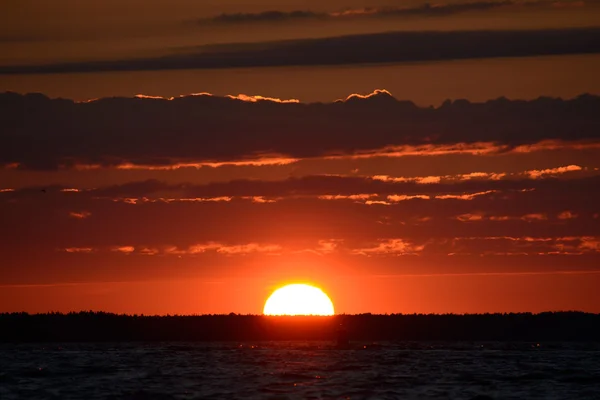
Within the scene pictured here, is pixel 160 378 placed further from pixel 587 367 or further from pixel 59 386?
pixel 587 367

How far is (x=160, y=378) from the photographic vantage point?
131 m

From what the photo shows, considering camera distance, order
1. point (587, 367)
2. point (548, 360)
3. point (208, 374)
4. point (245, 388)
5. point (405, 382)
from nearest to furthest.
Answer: point (245, 388) → point (405, 382) → point (208, 374) → point (587, 367) → point (548, 360)

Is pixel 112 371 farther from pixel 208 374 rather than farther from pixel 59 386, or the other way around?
pixel 59 386

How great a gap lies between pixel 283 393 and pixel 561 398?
77.7 ft

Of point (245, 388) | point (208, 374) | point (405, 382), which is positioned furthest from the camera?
point (208, 374)

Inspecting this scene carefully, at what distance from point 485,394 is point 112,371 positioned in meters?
48.4

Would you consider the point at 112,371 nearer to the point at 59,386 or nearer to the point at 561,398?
the point at 59,386

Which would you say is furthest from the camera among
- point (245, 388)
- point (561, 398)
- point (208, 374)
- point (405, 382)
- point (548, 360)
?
point (548, 360)

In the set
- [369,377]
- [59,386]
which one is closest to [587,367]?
[369,377]

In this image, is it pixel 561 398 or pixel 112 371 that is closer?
pixel 561 398

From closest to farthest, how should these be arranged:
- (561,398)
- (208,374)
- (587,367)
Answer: (561,398) → (208,374) → (587,367)

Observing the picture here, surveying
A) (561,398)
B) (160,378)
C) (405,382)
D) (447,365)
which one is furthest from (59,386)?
(447,365)

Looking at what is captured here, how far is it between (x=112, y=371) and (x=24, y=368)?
1208 cm

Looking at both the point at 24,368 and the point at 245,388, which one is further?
the point at 24,368
